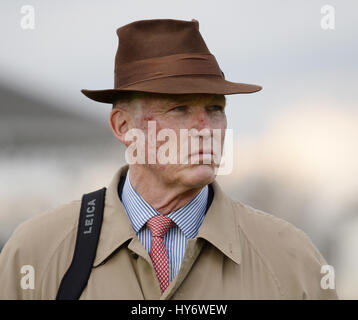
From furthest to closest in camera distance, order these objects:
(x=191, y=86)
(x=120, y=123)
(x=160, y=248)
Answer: (x=120, y=123), (x=160, y=248), (x=191, y=86)

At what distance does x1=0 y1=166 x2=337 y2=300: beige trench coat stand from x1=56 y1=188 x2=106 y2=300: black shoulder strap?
0.10 feet

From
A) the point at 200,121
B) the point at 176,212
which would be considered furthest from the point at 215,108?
the point at 176,212

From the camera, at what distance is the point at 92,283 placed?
2.73 metres

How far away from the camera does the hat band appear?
9.15ft

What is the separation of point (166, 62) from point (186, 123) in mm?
295

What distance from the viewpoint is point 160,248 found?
2820 millimetres

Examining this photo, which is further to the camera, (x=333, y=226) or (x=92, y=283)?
(x=333, y=226)

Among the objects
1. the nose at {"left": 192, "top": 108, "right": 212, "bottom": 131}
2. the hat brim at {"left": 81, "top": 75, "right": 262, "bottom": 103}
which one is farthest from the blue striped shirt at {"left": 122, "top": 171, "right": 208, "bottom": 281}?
the hat brim at {"left": 81, "top": 75, "right": 262, "bottom": 103}

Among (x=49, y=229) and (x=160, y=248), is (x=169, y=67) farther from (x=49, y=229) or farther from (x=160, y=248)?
(x=49, y=229)

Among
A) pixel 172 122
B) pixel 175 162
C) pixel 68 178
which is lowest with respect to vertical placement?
pixel 68 178
